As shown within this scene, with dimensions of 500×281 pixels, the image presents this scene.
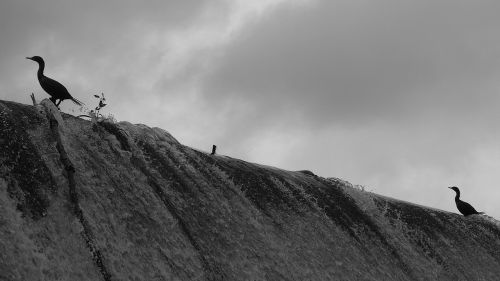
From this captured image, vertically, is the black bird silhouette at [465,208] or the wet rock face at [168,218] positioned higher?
the black bird silhouette at [465,208]

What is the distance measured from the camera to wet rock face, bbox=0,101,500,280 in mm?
6887

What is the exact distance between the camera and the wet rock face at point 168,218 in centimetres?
689

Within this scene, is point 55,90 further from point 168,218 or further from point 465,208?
point 465,208

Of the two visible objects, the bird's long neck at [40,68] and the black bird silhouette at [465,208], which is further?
the black bird silhouette at [465,208]

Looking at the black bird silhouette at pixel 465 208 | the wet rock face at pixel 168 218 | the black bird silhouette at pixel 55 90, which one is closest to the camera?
the wet rock face at pixel 168 218

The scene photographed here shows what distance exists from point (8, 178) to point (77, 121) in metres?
2.53

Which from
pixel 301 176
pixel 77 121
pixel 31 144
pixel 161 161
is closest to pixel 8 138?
pixel 31 144

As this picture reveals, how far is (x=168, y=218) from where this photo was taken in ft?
28.0

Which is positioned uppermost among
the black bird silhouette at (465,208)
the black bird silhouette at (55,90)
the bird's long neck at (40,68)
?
the black bird silhouette at (465,208)

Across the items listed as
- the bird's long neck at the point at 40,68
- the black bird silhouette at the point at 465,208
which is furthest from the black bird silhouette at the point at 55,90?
the black bird silhouette at the point at 465,208

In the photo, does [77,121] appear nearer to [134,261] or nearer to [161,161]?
[161,161]

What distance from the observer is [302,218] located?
448 inches

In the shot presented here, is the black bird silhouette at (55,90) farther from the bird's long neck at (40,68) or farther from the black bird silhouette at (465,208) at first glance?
the black bird silhouette at (465,208)

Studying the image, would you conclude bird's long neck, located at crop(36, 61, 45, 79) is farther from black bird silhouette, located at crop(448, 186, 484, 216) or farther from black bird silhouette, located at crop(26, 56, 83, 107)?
black bird silhouette, located at crop(448, 186, 484, 216)
